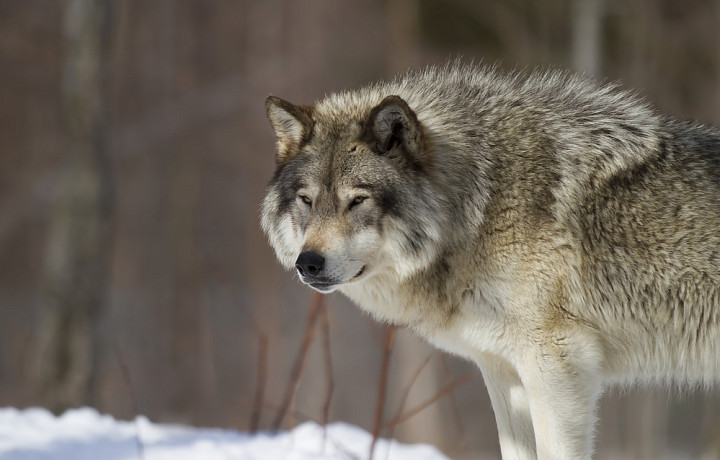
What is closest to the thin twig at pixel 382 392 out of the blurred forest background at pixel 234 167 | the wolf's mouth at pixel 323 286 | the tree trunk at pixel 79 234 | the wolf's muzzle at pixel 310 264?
the wolf's mouth at pixel 323 286

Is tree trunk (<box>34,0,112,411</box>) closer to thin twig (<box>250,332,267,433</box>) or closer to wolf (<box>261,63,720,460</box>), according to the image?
thin twig (<box>250,332,267,433</box>)

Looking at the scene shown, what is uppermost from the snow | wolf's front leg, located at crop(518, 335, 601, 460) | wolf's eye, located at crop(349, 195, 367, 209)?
wolf's eye, located at crop(349, 195, 367, 209)

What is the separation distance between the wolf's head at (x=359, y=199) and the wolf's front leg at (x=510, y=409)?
2.45 ft

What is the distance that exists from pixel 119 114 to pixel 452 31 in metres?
12.2

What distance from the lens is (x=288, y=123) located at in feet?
13.0

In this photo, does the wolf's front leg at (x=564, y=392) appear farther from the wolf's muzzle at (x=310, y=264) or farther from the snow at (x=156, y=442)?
the wolf's muzzle at (x=310, y=264)

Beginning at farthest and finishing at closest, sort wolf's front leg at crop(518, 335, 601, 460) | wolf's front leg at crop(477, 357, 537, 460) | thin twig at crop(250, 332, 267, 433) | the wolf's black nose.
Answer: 1. thin twig at crop(250, 332, 267, 433)
2. wolf's front leg at crop(477, 357, 537, 460)
3. wolf's front leg at crop(518, 335, 601, 460)
4. the wolf's black nose

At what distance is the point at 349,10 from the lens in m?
19.1

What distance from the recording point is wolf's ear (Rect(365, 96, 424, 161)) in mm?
3555

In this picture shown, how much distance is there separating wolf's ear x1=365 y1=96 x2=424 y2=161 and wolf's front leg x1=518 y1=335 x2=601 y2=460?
112cm

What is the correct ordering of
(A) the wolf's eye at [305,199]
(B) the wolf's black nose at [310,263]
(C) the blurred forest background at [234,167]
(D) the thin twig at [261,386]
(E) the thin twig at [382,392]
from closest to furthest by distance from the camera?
(B) the wolf's black nose at [310,263]
(A) the wolf's eye at [305,199]
(E) the thin twig at [382,392]
(D) the thin twig at [261,386]
(C) the blurred forest background at [234,167]

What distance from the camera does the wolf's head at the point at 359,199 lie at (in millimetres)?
3467

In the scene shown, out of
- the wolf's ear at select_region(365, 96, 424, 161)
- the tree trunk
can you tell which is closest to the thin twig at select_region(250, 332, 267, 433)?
the wolf's ear at select_region(365, 96, 424, 161)

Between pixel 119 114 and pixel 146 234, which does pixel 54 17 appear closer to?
pixel 119 114
